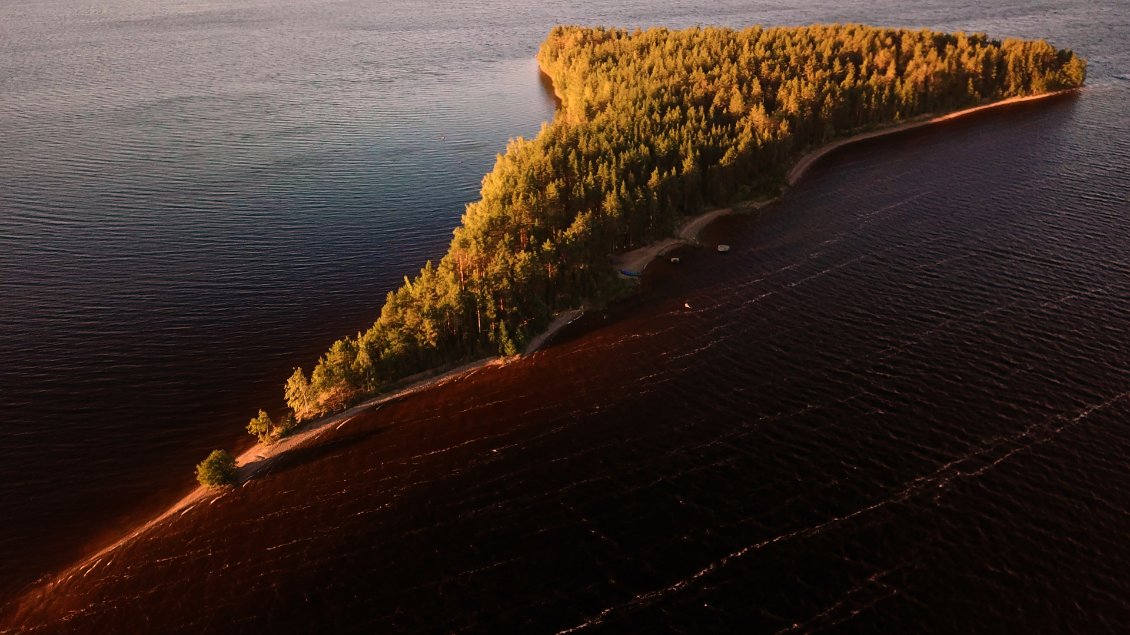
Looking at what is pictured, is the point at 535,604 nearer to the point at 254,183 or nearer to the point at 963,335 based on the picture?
the point at 963,335

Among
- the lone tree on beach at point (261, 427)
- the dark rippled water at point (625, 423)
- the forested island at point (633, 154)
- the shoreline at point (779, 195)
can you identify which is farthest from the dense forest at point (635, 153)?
the dark rippled water at point (625, 423)

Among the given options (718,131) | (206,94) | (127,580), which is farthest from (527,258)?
(206,94)

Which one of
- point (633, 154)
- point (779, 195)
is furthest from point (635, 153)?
point (779, 195)

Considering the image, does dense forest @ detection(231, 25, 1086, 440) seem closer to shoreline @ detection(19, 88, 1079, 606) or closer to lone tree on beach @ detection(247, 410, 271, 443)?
shoreline @ detection(19, 88, 1079, 606)

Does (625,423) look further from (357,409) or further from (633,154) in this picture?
(633,154)

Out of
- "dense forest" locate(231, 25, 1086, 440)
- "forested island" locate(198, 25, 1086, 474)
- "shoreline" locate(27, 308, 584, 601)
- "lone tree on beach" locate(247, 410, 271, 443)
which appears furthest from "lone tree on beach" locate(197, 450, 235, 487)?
"dense forest" locate(231, 25, 1086, 440)
